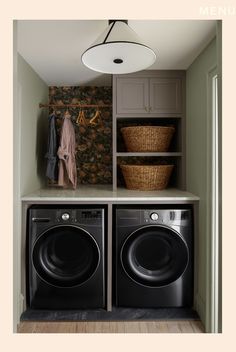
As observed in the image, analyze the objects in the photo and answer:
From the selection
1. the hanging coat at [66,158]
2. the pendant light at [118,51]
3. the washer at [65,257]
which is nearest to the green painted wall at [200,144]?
the pendant light at [118,51]

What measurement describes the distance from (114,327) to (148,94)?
2.18m

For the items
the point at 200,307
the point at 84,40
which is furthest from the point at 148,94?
the point at 200,307

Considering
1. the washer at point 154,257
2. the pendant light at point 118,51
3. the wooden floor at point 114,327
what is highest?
the pendant light at point 118,51

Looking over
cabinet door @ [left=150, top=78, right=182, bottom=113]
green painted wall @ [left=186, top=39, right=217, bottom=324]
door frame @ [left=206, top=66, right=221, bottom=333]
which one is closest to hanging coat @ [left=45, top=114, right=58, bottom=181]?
cabinet door @ [left=150, top=78, right=182, bottom=113]

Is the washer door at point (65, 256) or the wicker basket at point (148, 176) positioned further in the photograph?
the wicker basket at point (148, 176)

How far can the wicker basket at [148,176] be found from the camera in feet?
9.86

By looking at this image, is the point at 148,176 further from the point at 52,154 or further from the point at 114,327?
the point at 114,327

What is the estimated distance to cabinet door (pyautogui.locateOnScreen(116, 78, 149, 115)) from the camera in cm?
306

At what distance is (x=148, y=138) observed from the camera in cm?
301

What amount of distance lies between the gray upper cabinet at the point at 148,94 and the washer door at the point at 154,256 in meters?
1.22

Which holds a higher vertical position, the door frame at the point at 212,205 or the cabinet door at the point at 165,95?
the cabinet door at the point at 165,95

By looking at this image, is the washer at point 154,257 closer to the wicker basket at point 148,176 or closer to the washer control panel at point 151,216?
the washer control panel at point 151,216

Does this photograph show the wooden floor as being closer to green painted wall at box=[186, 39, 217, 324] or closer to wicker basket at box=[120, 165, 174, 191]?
green painted wall at box=[186, 39, 217, 324]
